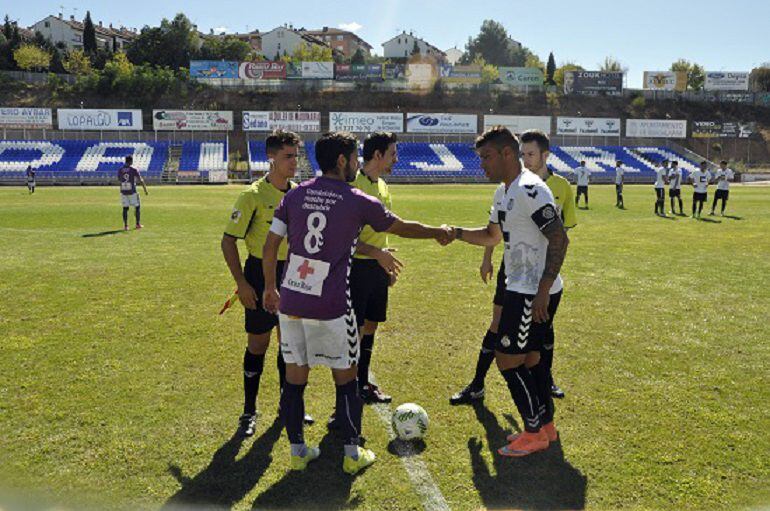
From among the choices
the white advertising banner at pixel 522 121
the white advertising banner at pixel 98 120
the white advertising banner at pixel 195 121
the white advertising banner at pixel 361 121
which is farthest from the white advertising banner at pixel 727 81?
the white advertising banner at pixel 98 120

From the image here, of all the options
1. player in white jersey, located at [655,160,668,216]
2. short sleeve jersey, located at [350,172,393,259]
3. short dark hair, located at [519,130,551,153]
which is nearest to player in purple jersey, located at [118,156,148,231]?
short sleeve jersey, located at [350,172,393,259]

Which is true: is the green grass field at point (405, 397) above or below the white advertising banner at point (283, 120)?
below

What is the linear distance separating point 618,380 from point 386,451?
2.96 m

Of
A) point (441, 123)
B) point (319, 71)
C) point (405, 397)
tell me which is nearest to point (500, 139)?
point (405, 397)

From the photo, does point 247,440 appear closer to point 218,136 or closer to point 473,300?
point 473,300

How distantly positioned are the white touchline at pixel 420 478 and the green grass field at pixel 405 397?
5 centimetres

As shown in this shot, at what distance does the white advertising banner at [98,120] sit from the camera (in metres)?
55.4

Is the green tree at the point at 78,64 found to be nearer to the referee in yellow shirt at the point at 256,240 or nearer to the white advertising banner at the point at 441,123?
the white advertising banner at the point at 441,123

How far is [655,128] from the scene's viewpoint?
66062 mm

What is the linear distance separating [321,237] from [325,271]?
0.25 meters

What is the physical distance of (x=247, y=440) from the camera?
16.2ft

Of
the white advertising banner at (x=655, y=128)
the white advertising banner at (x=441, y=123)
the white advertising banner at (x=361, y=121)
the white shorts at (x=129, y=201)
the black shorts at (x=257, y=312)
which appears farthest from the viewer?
the white advertising banner at (x=655, y=128)

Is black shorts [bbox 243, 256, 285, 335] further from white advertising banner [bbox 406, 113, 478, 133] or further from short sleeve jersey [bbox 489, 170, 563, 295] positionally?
white advertising banner [bbox 406, 113, 478, 133]

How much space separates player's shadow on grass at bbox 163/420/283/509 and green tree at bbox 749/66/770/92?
11798cm
